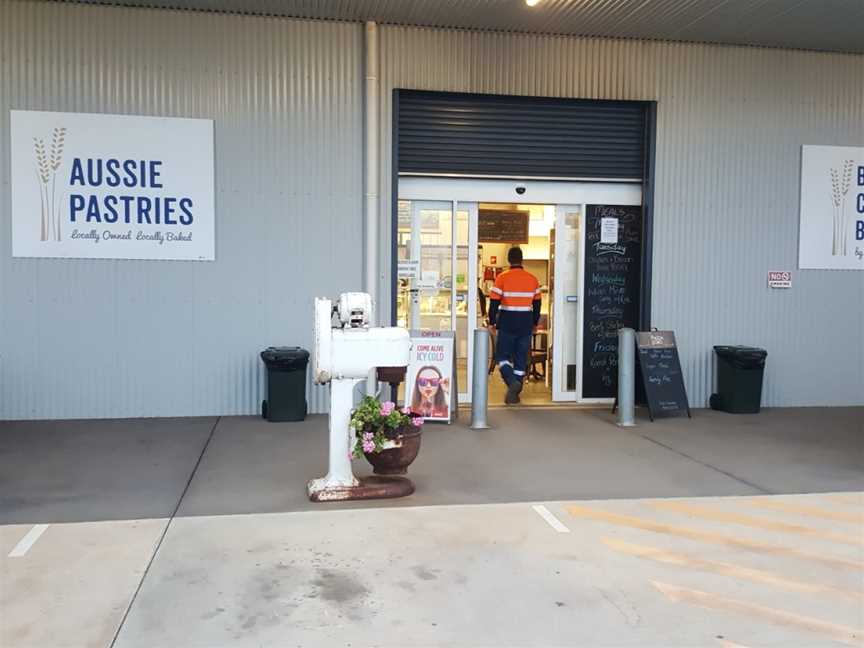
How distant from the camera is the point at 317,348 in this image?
5656 mm

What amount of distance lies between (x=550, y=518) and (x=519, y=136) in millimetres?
5697

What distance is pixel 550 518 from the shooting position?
17.9 feet

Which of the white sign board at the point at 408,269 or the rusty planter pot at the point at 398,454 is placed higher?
the white sign board at the point at 408,269

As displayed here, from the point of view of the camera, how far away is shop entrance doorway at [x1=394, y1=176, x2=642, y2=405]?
9766mm

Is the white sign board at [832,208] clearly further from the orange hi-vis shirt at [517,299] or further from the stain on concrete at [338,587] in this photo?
the stain on concrete at [338,587]

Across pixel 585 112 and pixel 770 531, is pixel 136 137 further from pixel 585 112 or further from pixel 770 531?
pixel 770 531

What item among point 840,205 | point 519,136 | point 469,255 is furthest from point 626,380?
point 840,205

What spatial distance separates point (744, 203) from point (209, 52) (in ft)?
22.2

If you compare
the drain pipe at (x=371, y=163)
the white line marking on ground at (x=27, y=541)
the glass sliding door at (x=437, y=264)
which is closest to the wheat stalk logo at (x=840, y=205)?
the glass sliding door at (x=437, y=264)

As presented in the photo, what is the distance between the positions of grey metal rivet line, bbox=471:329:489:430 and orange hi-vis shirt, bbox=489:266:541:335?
5.31 ft

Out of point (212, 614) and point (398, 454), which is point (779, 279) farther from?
point (212, 614)

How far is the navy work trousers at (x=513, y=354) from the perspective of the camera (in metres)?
10.1

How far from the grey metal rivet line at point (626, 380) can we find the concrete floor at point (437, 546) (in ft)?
3.02

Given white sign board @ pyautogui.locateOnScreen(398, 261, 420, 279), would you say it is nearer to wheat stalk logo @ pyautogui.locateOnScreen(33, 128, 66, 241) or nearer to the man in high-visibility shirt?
the man in high-visibility shirt
